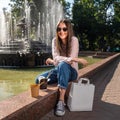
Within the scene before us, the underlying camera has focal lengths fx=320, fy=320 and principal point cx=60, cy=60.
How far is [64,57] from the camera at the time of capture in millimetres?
4809

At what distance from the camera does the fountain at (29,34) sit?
15555mm

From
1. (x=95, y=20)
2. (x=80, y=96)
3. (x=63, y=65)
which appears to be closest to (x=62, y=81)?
(x=63, y=65)

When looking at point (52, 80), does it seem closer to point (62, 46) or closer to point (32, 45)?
point (62, 46)

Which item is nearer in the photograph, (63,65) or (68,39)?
(63,65)

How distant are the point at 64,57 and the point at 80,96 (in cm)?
63

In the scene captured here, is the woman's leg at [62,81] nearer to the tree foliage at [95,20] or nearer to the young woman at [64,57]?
the young woman at [64,57]

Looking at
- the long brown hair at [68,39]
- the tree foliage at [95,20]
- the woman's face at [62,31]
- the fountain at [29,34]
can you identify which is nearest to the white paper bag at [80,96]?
the long brown hair at [68,39]

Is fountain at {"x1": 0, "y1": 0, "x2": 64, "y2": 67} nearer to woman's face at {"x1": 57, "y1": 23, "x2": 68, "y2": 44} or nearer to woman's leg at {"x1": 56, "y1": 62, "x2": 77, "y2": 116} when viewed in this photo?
woman's face at {"x1": 57, "y1": 23, "x2": 68, "y2": 44}

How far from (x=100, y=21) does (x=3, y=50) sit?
29398 millimetres

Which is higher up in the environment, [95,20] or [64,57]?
[95,20]

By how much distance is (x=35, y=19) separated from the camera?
43000 millimetres

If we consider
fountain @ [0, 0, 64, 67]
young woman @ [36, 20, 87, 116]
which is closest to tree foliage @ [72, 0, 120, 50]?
fountain @ [0, 0, 64, 67]

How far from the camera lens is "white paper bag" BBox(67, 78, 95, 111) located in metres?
4.68

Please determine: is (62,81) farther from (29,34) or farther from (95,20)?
(95,20)
